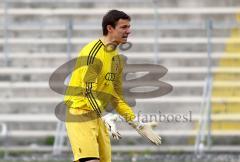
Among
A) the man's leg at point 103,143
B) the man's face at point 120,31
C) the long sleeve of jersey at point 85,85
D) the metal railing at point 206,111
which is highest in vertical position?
the man's face at point 120,31

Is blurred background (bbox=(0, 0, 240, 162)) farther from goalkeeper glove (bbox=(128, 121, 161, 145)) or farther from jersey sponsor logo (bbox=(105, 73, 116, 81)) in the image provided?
jersey sponsor logo (bbox=(105, 73, 116, 81))

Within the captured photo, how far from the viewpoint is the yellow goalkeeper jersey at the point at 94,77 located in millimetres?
7016

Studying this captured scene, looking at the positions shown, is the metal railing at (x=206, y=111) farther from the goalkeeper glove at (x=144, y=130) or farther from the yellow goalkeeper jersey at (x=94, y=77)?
the yellow goalkeeper jersey at (x=94, y=77)

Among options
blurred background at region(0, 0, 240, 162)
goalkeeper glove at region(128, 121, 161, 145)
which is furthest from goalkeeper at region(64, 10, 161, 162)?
blurred background at region(0, 0, 240, 162)

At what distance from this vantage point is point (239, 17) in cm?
1547

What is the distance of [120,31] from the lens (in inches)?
275

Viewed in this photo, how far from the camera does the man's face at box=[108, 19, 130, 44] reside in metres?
6.97

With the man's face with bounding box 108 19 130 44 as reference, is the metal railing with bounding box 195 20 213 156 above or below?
below

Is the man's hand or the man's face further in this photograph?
the man's hand

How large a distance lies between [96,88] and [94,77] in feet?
0.38

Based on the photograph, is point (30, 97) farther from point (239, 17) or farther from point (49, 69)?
point (239, 17)

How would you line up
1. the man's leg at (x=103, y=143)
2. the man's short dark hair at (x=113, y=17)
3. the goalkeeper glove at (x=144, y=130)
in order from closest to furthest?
the man's short dark hair at (x=113, y=17), the man's leg at (x=103, y=143), the goalkeeper glove at (x=144, y=130)

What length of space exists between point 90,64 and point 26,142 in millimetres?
7692

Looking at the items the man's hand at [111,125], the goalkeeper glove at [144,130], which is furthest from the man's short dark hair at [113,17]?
the goalkeeper glove at [144,130]
